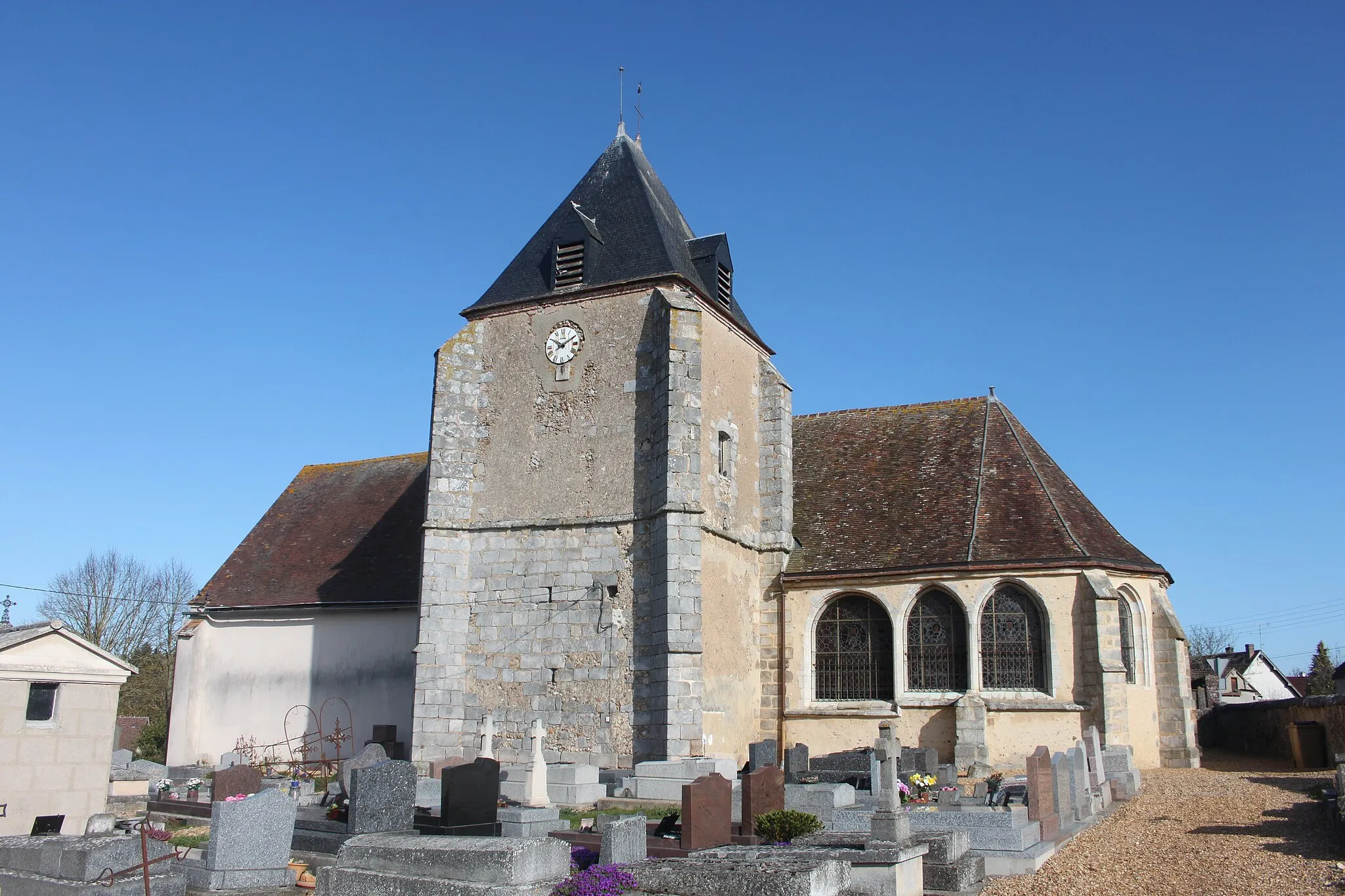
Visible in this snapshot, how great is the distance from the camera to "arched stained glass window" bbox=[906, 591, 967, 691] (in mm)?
18516

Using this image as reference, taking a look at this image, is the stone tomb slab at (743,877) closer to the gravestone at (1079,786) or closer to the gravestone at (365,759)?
the gravestone at (1079,786)

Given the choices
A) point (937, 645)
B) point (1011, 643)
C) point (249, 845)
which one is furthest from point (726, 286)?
point (249, 845)

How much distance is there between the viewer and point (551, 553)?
17906 mm

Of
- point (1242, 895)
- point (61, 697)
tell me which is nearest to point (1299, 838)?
point (1242, 895)

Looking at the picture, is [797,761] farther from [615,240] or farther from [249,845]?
[615,240]

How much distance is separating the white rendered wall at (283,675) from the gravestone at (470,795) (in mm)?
11736

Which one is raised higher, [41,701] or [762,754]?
[41,701]

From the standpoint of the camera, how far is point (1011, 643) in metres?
18.3

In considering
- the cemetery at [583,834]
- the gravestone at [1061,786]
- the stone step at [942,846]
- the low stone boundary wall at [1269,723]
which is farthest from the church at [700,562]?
the stone step at [942,846]

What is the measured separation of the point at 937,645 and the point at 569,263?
889cm

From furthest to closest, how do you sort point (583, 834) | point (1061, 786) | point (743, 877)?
point (1061, 786) < point (583, 834) < point (743, 877)

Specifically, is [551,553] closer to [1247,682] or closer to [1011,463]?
[1011,463]

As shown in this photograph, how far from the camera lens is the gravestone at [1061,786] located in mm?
12453

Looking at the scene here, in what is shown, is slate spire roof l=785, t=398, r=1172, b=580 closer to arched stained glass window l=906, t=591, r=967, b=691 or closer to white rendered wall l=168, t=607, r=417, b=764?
arched stained glass window l=906, t=591, r=967, b=691
